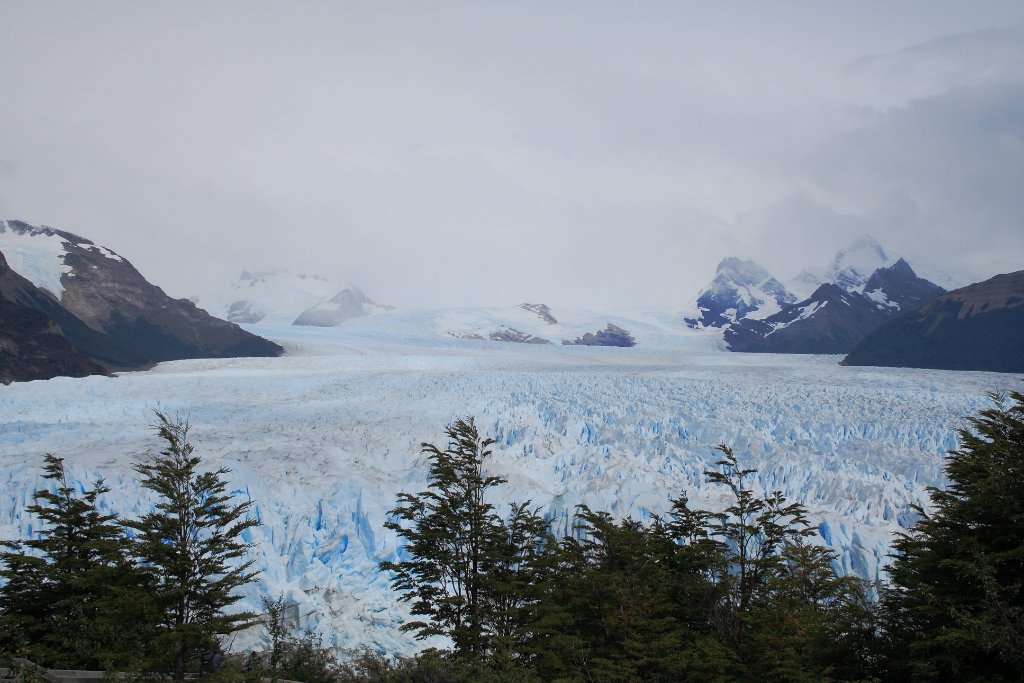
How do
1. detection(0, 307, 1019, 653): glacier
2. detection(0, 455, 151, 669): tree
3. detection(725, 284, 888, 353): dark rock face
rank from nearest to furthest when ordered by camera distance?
1. detection(0, 455, 151, 669): tree
2. detection(0, 307, 1019, 653): glacier
3. detection(725, 284, 888, 353): dark rock face

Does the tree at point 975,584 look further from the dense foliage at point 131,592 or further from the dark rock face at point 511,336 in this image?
the dark rock face at point 511,336

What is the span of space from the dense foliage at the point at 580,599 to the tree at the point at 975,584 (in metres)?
0.03

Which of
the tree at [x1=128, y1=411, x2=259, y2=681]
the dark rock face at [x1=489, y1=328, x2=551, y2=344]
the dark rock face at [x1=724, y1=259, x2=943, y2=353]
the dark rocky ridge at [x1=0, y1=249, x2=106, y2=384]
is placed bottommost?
the tree at [x1=128, y1=411, x2=259, y2=681]

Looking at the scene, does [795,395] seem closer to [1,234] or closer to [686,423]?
[686,423]

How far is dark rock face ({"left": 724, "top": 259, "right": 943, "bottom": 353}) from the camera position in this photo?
114 m

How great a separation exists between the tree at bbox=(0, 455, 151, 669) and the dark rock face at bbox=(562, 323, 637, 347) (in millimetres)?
93419

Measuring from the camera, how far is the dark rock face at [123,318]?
5088 centimetres

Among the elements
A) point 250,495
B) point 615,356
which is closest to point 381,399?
point 250,495

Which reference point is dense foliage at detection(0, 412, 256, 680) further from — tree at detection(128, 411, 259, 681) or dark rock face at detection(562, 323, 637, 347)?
dark rock face at detection(562, 323, 637, 347)

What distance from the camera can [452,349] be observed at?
60969mm

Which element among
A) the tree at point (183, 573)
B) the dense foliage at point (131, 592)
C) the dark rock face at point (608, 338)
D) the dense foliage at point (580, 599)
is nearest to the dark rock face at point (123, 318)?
the dense foliage at point (131, 592)

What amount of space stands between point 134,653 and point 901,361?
7208 cm

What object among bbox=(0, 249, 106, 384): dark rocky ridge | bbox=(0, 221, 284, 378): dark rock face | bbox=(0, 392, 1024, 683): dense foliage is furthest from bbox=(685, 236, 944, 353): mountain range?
Result: bbox=(0, 392, 1024, 683): dense foliage

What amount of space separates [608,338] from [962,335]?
155 feet
